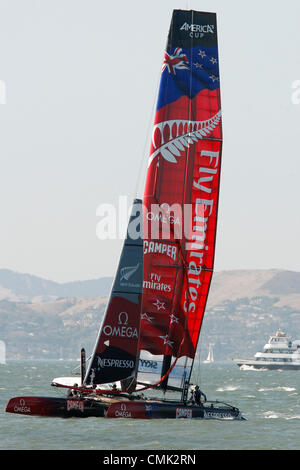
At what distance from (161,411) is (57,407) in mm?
3522

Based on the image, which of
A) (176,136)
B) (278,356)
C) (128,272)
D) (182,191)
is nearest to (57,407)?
(128,272)

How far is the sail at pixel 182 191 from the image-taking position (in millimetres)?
37844

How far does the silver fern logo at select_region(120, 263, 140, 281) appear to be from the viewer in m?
39.4

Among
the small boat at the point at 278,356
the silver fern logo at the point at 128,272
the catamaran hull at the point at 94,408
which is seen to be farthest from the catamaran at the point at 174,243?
the small boat at the point at 278,356

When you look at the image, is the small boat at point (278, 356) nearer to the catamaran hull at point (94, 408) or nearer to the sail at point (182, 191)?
the sail at point (182, 191)

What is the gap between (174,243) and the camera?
3806 cm

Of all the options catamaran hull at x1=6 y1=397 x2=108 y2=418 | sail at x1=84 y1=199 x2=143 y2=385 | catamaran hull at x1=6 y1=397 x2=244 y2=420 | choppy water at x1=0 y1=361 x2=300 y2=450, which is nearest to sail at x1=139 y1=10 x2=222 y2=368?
sail at x1=84 y1=199 x2=143 y2=385

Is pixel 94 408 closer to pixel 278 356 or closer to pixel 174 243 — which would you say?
pixel 174 243

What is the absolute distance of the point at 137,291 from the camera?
39.0 m

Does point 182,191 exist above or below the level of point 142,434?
above
